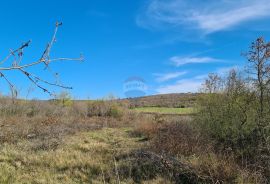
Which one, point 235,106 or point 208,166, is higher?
point 235,106

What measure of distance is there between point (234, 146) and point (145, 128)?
26.0 ft

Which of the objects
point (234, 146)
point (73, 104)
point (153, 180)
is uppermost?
point (73, 104)

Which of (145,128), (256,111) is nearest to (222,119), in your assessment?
(256,111)

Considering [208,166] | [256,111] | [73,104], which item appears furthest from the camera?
[73,104]

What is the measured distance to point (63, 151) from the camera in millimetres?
11398

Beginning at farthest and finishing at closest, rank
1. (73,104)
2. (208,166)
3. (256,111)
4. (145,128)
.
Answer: (73,104) < (145,128) < (256,111) < (208,166)

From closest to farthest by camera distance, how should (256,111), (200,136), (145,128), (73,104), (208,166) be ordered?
(208,166) → (256,111) → (200,136) → (145,128) → (73,104)

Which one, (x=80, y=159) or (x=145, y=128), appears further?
(x=145, y=128)

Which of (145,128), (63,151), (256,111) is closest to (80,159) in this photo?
(63,151)

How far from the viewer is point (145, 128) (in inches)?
690

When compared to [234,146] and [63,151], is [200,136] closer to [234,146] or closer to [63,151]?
[234,146]

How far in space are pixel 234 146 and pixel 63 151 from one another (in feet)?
18.0

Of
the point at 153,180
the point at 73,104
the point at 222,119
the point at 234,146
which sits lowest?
the point at 153,180

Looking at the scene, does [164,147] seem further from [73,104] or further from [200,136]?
[73,104]
